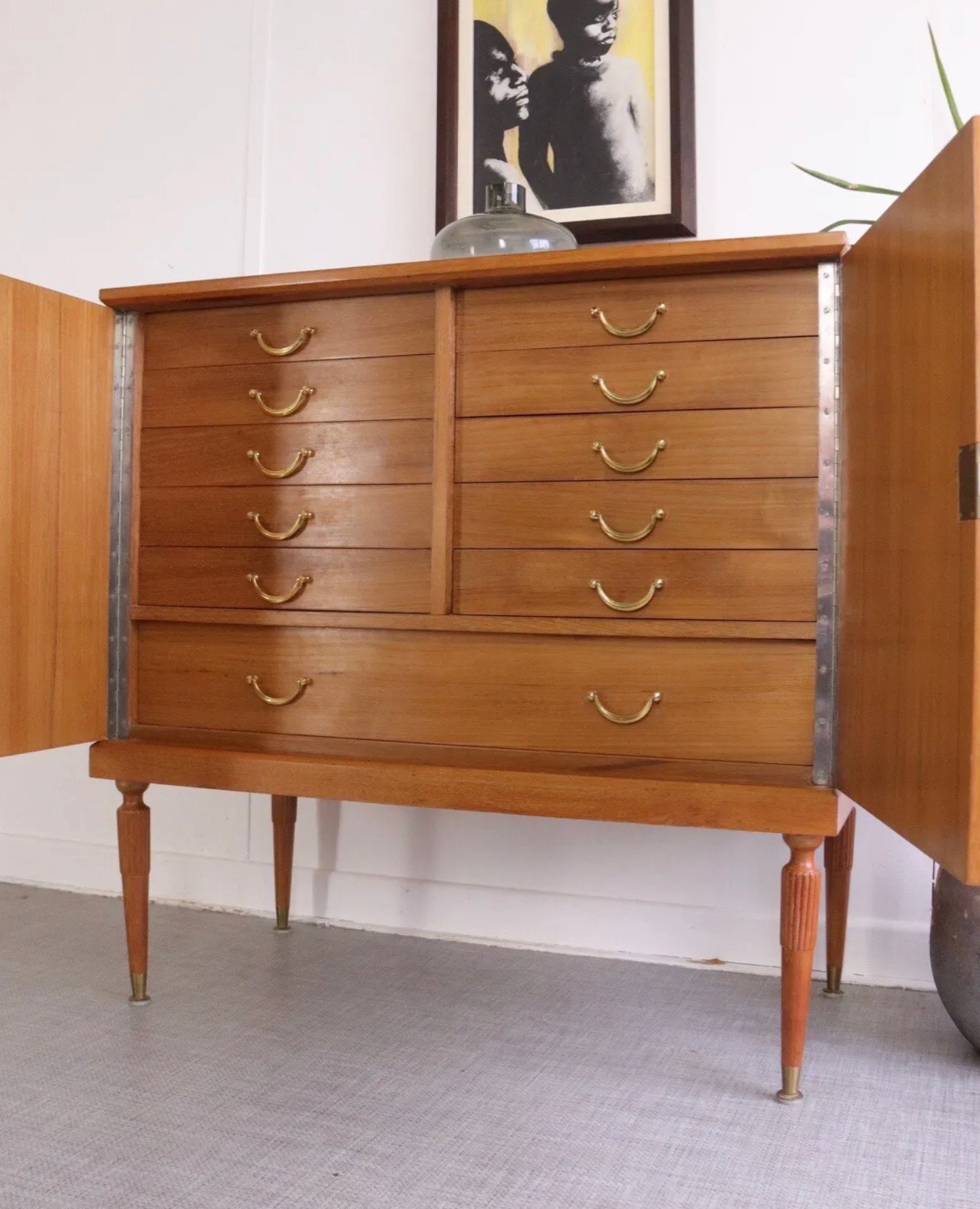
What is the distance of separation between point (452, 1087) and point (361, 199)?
1.60 meters

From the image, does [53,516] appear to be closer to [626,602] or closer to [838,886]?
[626,602]

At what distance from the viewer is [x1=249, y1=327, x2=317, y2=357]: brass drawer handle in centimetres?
162

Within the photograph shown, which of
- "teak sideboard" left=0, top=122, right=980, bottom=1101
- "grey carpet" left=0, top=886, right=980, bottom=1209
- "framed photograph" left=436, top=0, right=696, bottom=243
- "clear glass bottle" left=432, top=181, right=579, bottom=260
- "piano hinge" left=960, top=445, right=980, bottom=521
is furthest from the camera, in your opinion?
"framed photograph" left=436, top=0, right=696, bottom=243

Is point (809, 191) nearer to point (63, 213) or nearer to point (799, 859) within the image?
point (799, 859)

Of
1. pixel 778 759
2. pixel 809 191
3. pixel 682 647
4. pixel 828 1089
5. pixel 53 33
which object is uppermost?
pixel 53 33

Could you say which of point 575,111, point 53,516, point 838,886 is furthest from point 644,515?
point 575,111

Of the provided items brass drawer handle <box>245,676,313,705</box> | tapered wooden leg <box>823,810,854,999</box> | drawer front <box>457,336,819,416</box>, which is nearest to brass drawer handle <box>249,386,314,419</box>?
drawer front <box>457,336,819,416</box>

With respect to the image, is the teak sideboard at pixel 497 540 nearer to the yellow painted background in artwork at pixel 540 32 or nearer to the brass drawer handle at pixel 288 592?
the brass drawer handle at pixel 288 592

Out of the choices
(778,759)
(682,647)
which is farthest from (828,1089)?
(682,647)

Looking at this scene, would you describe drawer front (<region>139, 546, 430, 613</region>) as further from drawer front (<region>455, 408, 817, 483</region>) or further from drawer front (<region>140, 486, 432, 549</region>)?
drawer front (<region>455, 408, 817, 483</region>)

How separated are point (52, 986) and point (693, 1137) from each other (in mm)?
1035

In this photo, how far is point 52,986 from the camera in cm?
183

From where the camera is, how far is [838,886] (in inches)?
69.9

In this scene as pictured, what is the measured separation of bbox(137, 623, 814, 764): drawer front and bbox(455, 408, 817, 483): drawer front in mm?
211
